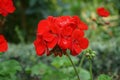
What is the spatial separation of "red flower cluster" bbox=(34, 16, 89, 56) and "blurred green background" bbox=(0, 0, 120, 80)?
66 centimetres

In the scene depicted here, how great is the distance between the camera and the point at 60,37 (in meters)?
2.81

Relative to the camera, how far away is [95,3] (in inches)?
330

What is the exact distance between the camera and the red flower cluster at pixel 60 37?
2805mm

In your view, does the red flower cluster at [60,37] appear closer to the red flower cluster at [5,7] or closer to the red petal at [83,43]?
the red petal at [83,43]

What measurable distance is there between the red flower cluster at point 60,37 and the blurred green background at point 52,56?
657 millimetres

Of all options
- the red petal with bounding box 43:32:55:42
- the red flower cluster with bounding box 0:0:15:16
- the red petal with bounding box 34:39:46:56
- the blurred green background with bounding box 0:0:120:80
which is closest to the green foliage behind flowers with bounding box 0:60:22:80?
the blurred green background with bounding box 0:0:120:80

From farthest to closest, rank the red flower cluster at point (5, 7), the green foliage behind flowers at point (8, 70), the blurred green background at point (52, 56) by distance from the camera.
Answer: the blurred green background at point (52, 56) → the green foliage behind flowers at point (8, 70) → the red flower cluster at point (5, 7)

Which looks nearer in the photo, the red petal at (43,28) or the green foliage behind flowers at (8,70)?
the red petal at (43,28)

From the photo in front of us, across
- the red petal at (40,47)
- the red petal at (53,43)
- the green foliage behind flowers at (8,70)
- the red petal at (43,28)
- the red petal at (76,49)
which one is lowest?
the green foliage behind flowers at (8,70)

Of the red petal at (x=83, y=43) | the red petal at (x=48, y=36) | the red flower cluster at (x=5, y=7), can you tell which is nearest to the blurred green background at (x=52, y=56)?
the red flower cluster at (x=5, y=7)

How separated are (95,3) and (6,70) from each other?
510 cm

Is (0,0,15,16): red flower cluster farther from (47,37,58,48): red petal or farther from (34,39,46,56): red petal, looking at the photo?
(47,37,58,48): red petal

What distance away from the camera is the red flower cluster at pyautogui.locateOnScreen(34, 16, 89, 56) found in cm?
280

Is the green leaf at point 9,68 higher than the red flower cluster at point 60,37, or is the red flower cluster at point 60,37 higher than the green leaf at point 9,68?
the red flower cluster at point 60,37
